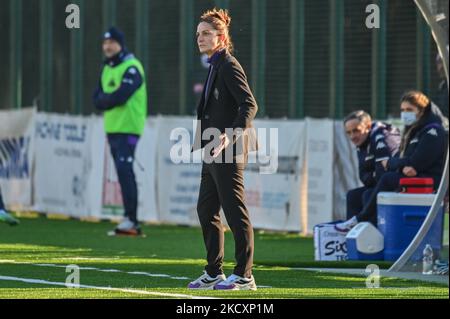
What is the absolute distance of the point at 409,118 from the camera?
584 inches

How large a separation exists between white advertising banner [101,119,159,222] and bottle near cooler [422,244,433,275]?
809 centimetres

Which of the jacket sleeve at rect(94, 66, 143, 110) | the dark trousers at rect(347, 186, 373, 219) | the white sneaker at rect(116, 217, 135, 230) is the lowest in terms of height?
the white sneaker at rect(116, 217, 135, 230)

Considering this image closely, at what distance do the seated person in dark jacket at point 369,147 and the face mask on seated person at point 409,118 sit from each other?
1.69 feet

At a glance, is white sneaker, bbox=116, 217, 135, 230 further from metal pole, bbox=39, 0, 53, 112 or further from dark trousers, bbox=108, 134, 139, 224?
metal pole, bbox=39, 0, 53, 112

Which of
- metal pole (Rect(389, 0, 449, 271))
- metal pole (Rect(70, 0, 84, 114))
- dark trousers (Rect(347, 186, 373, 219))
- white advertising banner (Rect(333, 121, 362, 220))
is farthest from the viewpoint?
metal pole (Rect(70, 0, 84, 114))

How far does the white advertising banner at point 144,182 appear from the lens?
20.7 metres

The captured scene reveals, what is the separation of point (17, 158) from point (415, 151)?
31.8 feet

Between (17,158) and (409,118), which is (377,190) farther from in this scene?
(17,158)

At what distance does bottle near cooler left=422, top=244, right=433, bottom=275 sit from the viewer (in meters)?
12.9

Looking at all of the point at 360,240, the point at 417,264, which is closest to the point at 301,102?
the point at 360,240

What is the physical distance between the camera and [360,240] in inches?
571

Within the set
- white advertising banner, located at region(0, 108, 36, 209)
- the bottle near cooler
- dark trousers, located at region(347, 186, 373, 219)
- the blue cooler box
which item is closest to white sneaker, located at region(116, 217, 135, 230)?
dark trousers, located at region(347, 186, 373, 219)
